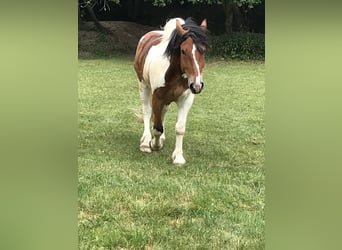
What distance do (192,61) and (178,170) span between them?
44 cm

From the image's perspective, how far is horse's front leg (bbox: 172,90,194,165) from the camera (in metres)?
2.14

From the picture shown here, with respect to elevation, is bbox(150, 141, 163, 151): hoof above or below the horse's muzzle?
below

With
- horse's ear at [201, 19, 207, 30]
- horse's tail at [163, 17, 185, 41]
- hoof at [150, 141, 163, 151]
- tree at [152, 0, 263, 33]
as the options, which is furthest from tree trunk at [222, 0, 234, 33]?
hoof at [150, 141, 163, 151]

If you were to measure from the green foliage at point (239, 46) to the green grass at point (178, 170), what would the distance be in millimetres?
41

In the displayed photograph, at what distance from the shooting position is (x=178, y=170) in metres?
2.03

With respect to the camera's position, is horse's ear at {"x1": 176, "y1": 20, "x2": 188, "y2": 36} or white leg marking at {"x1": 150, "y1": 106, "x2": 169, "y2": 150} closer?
horse's ear at {"x1": 176, "y1": 20, "x2": 188, "y2": 36}

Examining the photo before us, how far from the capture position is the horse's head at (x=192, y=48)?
1869 millimetres

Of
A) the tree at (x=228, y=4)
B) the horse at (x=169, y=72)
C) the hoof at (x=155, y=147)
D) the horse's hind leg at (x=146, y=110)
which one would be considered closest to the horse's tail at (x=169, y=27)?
the horse at (x=169, y=72)

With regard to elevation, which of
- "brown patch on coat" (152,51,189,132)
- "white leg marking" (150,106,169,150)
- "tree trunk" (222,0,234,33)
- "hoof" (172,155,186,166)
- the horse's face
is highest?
"tree trunk" (222,0,234,33)

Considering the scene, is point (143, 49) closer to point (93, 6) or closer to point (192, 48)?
point (192, 48)

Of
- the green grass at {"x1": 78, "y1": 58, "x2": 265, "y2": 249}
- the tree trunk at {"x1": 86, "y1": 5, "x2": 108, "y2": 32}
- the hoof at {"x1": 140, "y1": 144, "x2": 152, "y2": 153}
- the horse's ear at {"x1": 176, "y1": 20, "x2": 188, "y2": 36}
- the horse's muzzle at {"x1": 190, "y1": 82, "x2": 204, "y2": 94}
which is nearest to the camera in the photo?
the green grass at {"x1": 78, "y1": 58, "x2": 265, "y2": 249}

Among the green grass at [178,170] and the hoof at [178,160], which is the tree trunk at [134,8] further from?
the hoof at [178,160]

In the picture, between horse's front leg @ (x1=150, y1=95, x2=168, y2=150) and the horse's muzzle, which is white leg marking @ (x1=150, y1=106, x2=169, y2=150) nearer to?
horse's front leg @ (x1=150, y1=95, x2=168, y2=150)

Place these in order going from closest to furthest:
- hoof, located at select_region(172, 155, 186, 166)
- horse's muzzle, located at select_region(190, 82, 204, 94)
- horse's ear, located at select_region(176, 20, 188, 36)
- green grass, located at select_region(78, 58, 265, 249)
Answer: green grass, located at select_region(78, 58, 265, 249) → horse's muzzle, located at select_region(190, 82, 204, 94) → horse's ear, located at select_region(176, 20, 188, 36) → hoof, located at select_region(172, 155, 186, 166)
